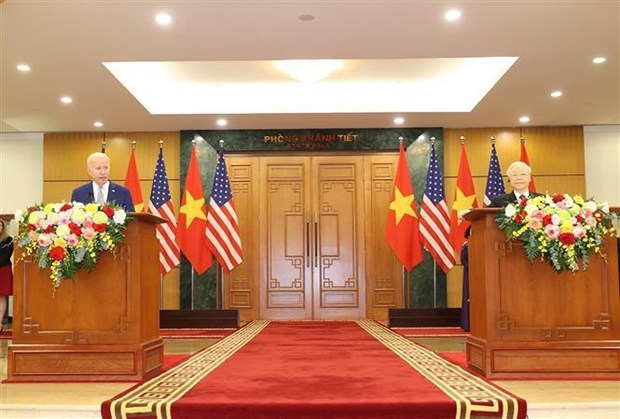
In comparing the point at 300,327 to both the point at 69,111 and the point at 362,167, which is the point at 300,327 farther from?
the point at 69,111

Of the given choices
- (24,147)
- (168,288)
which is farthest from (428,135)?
(24,147)

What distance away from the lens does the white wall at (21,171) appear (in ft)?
37.3

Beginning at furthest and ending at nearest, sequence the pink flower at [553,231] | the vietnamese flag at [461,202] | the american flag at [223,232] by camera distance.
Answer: the vietnamese flag at [461,202]
the american flag at [223,232]
the pink flower at [553,231]

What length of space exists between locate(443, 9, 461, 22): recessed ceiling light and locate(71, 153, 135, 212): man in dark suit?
354 centimetres

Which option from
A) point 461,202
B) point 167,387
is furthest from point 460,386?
point 461,202

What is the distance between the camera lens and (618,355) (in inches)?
169

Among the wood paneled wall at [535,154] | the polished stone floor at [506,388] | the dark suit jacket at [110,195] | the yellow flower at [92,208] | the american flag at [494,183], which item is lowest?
the polished stone floor at [506,388]

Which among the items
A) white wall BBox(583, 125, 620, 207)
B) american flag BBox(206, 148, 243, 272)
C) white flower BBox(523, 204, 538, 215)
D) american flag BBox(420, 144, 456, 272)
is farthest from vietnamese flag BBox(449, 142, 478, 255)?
white flower BBox(523, 204, 538, 215)

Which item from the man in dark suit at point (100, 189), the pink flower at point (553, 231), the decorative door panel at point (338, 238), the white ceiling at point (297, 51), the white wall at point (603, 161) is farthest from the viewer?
the white wall at point (603, 161)

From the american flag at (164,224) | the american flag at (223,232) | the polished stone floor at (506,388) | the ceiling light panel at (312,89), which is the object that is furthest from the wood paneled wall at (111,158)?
the polished stone floor at (506,388)

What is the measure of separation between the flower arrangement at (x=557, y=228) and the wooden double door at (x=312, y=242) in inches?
266

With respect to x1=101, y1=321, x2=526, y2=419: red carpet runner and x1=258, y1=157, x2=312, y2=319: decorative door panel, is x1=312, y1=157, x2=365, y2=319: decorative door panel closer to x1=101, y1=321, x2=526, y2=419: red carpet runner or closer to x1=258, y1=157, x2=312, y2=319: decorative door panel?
x1=258, y1=157, x2=312, y2=319: decorative door panel

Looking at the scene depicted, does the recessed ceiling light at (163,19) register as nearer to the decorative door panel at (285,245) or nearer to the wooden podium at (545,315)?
the wooden podium at (545,315)

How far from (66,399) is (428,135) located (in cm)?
842
